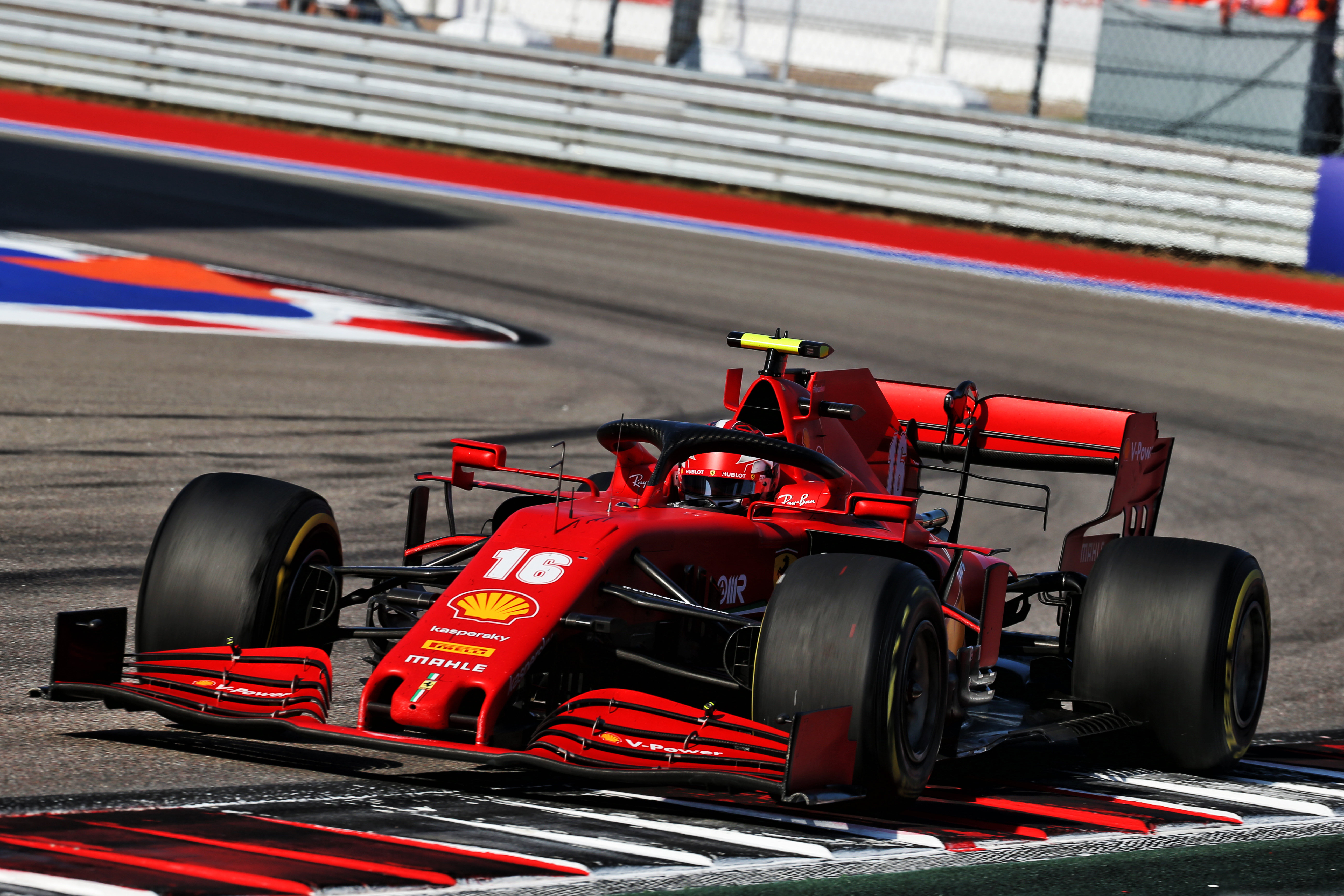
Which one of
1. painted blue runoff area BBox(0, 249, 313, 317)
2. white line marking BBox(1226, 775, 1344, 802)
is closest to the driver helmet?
white line marking BBox(1226, 775, 1344, 802)

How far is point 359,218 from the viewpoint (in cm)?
1941

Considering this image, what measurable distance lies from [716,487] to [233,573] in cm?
164

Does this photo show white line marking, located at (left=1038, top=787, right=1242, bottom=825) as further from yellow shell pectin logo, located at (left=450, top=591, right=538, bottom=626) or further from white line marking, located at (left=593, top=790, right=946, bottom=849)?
yellow shell pectin logo, located at (left=450, top=591, right=538, bottom=626)

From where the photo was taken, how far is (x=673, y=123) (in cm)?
2267

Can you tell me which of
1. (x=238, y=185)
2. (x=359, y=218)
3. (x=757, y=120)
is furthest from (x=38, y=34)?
(x=757, y=120)

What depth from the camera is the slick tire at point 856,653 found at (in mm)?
5008

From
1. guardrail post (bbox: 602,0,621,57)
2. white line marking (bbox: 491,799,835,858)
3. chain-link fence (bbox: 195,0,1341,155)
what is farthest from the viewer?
guardrail post (bbox: 602,0,621,57)

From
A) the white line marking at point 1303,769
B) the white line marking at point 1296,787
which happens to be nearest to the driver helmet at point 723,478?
the white line marking at point 1296,787

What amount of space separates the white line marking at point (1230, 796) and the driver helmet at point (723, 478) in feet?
5.07

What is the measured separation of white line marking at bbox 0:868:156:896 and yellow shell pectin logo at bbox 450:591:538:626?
150cm

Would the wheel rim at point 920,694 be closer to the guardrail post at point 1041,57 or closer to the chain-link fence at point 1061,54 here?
the chain-link fence at point 1061,54

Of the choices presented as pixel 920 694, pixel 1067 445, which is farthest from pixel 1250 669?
pixel 920 694

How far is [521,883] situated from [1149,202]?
1706 centimetres

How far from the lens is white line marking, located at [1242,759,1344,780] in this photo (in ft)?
21.2
